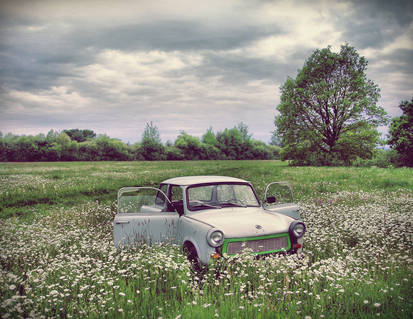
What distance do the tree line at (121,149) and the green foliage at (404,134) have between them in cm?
2191

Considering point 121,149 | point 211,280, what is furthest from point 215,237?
point 121,149

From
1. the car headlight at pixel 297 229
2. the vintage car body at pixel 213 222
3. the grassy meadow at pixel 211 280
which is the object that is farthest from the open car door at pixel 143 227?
the car headlight at pixel 297 229

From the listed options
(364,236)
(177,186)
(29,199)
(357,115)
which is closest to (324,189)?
(364,236)

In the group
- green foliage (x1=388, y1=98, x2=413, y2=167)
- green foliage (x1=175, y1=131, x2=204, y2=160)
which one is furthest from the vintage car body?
green foliage (x1=175, y1=131, x2=204, y2=160)

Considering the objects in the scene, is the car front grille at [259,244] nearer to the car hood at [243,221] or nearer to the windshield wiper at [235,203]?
the car hood at [243,221]

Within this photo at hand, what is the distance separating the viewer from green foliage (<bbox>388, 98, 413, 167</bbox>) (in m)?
32.0

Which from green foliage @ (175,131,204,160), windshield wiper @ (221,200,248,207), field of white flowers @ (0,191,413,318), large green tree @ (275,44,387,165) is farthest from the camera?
green foliage @ (175,131,204,160)

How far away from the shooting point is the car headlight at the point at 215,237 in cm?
477

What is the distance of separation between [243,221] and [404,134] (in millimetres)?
34767

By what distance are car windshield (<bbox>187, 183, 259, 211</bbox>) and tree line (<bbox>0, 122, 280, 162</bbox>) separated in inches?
1940

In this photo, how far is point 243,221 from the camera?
549 centimetres

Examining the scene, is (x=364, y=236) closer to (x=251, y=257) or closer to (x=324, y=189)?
(x=251, y=257)

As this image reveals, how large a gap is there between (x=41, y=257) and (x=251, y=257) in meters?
3.91

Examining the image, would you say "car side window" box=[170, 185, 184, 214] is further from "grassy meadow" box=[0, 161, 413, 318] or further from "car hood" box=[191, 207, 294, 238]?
"grassy meadow" box=[0, 161, 413, 318]
